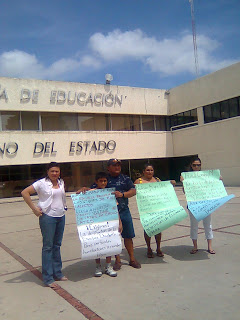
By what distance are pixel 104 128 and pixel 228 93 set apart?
8.03m

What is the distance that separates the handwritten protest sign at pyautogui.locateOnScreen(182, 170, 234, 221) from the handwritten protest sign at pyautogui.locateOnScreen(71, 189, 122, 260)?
1.41 metres

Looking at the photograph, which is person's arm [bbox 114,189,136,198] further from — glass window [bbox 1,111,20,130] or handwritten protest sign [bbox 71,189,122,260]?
glass window [bbox 1,111,20,130]

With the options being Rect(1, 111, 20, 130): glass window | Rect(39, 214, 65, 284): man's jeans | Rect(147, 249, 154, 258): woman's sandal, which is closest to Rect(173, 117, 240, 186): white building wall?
Rect(1, 111, 20, 130): glass window

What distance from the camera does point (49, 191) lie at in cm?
443

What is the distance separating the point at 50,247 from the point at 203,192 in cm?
275

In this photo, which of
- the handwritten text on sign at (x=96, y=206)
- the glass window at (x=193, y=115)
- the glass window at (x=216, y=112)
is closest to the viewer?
the handwritten text on sign at (x=96, y=206)

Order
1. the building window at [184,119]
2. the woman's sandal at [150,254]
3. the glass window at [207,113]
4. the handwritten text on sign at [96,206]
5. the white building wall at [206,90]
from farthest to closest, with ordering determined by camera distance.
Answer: the building window at [184,119] < the glass window at [207,113] < the white building wall at [206,90] < the woman's sandal at [150,254] < the handwritten text on sign at [96,206]

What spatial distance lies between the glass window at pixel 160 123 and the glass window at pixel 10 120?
9.89 m

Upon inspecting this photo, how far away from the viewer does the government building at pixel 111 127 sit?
61.4 ft

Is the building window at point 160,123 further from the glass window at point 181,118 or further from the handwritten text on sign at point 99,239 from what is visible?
the handwritten text on sign at point 99,239

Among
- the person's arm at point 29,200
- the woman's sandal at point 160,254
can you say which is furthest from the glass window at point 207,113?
Result: the person's arm at point 29,200

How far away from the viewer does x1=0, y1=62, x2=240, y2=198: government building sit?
736 inches

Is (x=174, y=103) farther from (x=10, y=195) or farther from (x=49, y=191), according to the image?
(x=49, y=191)

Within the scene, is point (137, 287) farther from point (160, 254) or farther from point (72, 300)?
point (160, 254)
